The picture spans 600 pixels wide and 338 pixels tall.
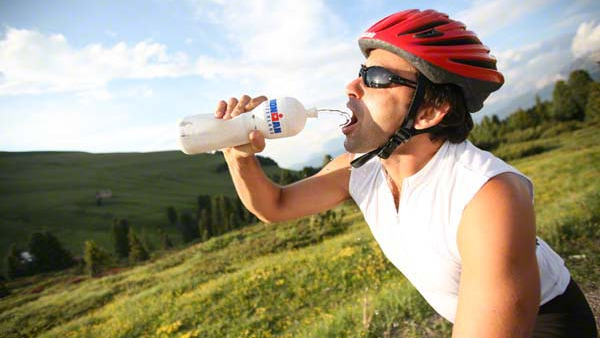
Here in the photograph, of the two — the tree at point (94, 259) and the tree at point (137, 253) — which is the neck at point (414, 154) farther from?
the tree at point (137, 253)

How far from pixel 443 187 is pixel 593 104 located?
8589cm

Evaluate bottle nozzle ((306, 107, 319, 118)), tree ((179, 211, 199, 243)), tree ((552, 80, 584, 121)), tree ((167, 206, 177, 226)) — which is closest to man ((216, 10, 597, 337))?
bottle nozzle ((306, 107, 319, 118))

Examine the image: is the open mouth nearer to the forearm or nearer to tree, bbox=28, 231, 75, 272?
the forearm

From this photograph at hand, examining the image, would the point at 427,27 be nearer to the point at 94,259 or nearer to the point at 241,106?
the point at 241,106

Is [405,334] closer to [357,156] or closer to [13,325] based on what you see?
[357,156]

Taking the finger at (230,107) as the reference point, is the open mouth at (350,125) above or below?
below

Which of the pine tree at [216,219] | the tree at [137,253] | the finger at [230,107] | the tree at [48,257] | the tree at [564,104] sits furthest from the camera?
the pine tree at [216,219]

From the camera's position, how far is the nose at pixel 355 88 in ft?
9.25

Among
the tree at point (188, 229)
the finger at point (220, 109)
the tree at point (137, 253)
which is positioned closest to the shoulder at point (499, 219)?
the finger at point (220, 109)

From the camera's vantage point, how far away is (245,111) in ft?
9.74

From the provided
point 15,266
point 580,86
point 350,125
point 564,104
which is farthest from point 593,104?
point 15,266

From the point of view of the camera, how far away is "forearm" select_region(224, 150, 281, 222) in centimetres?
313

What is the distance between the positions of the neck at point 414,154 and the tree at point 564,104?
9109 centimetres

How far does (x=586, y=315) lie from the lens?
97.8 inches
